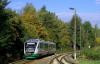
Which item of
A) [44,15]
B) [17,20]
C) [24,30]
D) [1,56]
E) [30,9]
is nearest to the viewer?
[1,56]

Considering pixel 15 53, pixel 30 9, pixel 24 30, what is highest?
pixel 30 9

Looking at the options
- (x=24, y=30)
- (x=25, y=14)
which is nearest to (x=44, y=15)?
Answer: (x=25, y=14)

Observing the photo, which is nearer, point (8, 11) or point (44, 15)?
point (8, 11)

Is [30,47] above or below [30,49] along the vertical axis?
above

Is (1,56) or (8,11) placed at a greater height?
(8,11)

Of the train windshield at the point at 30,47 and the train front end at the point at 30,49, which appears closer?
the train front end at the point at 30,49

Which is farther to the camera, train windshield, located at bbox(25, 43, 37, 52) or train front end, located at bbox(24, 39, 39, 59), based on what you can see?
train windshield, located at bbox(25, 43, 37, 52)

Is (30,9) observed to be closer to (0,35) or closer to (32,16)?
(32,16)

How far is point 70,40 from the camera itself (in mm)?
147500

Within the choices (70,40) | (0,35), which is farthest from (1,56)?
(70,40)

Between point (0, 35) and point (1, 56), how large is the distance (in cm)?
452

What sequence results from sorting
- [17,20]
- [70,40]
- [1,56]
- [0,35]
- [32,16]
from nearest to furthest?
[0,35]
[1,56]
[17,20]
[32,16]
[70,40]

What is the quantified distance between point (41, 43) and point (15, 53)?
464 centimetres

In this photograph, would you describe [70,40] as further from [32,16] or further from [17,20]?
[17,20]
